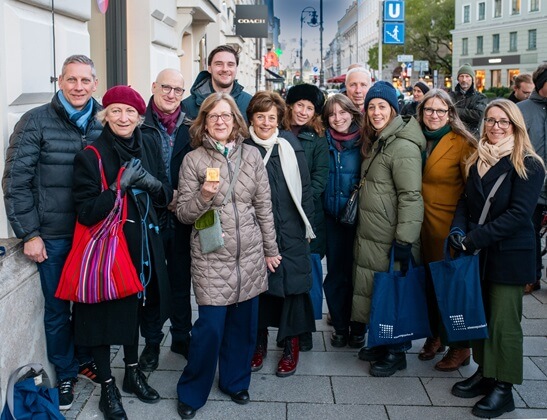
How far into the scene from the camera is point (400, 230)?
15.4 feet

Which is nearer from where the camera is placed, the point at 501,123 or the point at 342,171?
the point at 501,123

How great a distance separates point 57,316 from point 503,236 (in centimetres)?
294

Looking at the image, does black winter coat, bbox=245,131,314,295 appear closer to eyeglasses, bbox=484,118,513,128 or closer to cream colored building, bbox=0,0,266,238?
eyeglasses, bbox=484,118,513,128

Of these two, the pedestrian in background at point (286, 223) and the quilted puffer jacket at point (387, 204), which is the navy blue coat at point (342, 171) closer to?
the quilted puffer jacket at point (387, 204)

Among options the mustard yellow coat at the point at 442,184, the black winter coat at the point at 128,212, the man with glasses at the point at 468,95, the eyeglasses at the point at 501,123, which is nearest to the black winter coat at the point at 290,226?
the black winter coat at the point at 128,212

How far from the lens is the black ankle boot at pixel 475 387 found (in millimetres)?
4555

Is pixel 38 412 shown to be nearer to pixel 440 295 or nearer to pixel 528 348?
pixel 440 295

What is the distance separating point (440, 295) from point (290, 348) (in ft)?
3.97

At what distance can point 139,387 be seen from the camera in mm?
4473

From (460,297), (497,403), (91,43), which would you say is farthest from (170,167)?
(91,43)

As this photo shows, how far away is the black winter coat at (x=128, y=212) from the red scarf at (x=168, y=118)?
481 millimetres

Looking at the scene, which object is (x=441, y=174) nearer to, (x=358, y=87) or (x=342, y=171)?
(x=342, y=171)

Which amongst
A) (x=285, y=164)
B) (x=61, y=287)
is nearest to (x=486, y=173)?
(x=285, y=164)

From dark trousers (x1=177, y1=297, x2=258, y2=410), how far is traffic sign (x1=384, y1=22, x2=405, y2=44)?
14513 millimetres
